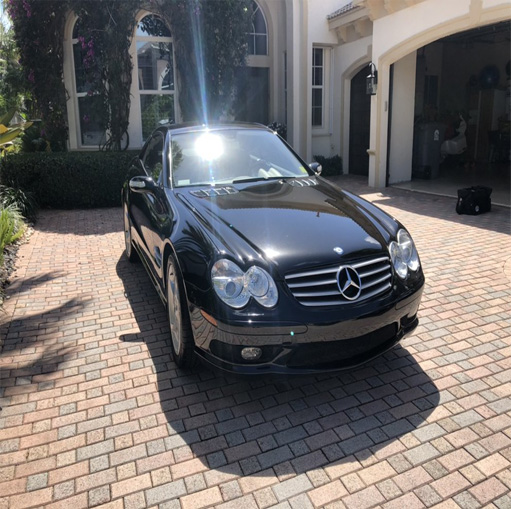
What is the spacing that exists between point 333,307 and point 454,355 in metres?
1.47

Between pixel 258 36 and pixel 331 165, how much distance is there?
435 centimetres

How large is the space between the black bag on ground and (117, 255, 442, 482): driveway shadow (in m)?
5.56

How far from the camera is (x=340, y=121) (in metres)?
14.3

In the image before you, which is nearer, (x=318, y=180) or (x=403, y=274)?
(x=403, y=274)

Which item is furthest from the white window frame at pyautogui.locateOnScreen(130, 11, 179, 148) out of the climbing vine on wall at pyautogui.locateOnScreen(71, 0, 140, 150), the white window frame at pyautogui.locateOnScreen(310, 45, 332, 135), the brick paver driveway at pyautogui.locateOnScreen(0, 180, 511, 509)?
the brick paver driveway at pyautogui.locateOnScreen(0, 180, 511, 509)

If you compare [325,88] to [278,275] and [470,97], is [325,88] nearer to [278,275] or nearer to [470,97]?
[470,97]

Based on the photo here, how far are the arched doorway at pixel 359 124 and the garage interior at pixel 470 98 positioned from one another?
4.82ft

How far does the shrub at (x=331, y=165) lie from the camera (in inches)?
555

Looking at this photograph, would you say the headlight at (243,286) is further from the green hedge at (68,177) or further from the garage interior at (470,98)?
the garage interior at (470,98)

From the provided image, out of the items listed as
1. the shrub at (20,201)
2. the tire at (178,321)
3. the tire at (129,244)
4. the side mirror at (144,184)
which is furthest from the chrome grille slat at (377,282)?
the shrub at (20,201)

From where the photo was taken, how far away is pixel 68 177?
393 inches

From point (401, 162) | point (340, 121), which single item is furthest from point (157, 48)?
point (401, 162)

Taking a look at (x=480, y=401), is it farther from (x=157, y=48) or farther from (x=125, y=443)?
(x=157, y=48)

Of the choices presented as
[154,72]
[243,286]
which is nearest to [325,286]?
[243,286]
